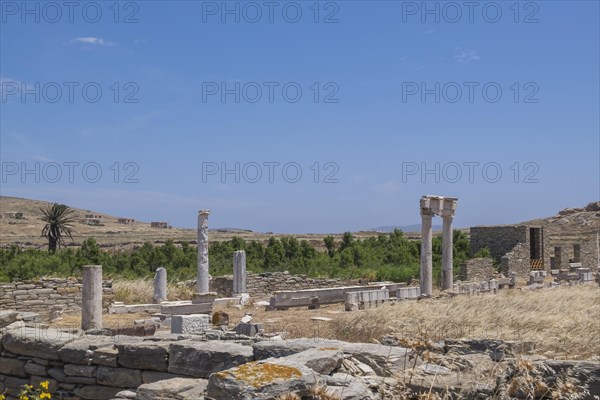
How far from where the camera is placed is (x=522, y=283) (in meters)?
30.4

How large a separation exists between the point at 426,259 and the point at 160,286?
9085 millimetres

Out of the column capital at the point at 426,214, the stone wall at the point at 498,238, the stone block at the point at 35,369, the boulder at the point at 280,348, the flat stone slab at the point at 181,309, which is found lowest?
the flat stone slab at the point at 181,309

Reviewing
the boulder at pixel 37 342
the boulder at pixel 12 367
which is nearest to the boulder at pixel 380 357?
the boulder at pixel 37 342

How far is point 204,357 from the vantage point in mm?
6512

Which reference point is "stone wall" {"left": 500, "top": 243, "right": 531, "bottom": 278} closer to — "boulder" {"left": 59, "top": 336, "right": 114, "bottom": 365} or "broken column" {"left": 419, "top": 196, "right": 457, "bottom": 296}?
"broken column" {"left": 419, "top": 196, "right": 457, "bottom": 296}

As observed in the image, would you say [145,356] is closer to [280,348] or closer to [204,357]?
[204,357]

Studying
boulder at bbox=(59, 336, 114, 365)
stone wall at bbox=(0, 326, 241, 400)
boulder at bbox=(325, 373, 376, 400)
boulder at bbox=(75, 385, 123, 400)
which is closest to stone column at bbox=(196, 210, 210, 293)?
stone wall at bbox=(0, 326, 241, 400)

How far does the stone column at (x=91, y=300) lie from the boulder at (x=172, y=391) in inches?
349

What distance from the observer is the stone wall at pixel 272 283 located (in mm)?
24500

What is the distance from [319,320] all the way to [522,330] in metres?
6.38

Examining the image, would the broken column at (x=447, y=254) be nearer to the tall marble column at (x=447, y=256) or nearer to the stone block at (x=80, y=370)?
the tall marble column at (x=447, y=256)

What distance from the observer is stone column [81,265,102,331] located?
45.7 ft

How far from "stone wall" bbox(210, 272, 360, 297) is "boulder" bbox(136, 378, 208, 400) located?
1857 cm

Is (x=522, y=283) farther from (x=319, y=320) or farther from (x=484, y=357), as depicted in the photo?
(x=484, y=357)
